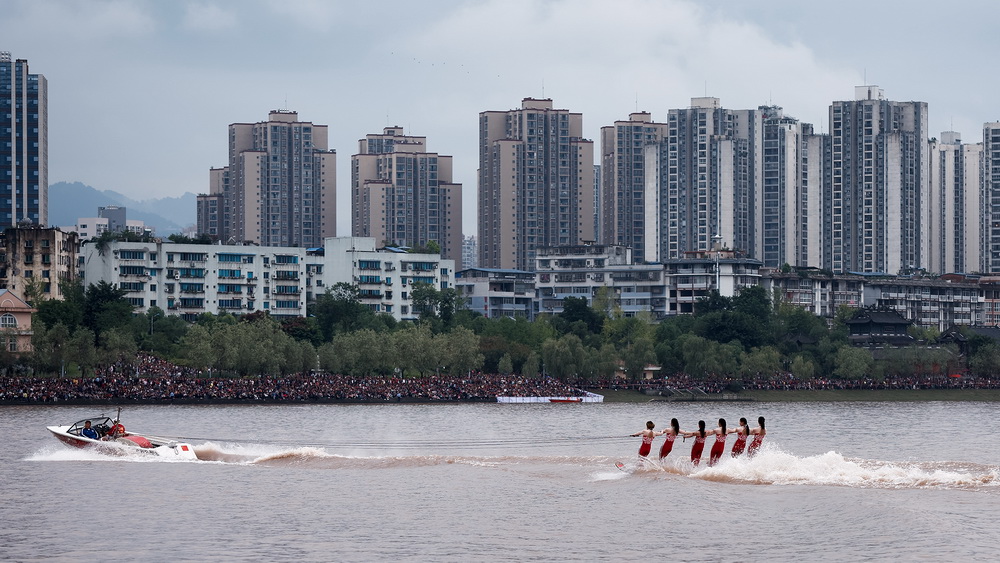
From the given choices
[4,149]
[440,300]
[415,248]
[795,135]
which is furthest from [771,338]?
[4,149]

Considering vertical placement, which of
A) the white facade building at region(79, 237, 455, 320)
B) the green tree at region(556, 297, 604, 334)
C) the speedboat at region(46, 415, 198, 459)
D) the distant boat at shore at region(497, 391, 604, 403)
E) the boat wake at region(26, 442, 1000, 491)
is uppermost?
the white facade building at region(79, 237, 455, 320)

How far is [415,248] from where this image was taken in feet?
399

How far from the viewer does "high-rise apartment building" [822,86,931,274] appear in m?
134

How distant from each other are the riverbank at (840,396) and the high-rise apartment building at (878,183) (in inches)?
1852

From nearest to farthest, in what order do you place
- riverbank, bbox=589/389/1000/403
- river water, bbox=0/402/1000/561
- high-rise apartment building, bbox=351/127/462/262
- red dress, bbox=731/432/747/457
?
river water, bbox=0/402/1000/561 → red dress, bbox=731/432/747/457 → riverbank, bbox=589/389/1000/403 → high-rise apartment building, bbox=351/127/462/262

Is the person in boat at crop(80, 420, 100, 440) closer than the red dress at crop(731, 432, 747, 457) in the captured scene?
No

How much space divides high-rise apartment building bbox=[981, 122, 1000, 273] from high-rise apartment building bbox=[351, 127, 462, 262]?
59828 millimetres

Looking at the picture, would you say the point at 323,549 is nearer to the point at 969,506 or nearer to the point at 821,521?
the point at 821,521

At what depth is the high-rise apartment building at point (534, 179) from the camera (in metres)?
149

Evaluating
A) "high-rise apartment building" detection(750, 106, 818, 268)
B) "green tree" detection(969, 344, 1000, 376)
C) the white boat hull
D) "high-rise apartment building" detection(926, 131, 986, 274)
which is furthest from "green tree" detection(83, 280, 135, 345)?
"high-rise apartment building" detection(926, 131, 986, 274)

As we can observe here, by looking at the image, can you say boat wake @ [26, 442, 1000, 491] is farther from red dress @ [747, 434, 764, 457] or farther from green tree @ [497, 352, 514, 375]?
green tree @ [497, 352, 514, 375]

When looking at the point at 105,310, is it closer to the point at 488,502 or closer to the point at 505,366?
the point at 505,366

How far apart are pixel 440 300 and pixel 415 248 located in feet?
40.7

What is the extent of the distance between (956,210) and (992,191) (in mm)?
6844
